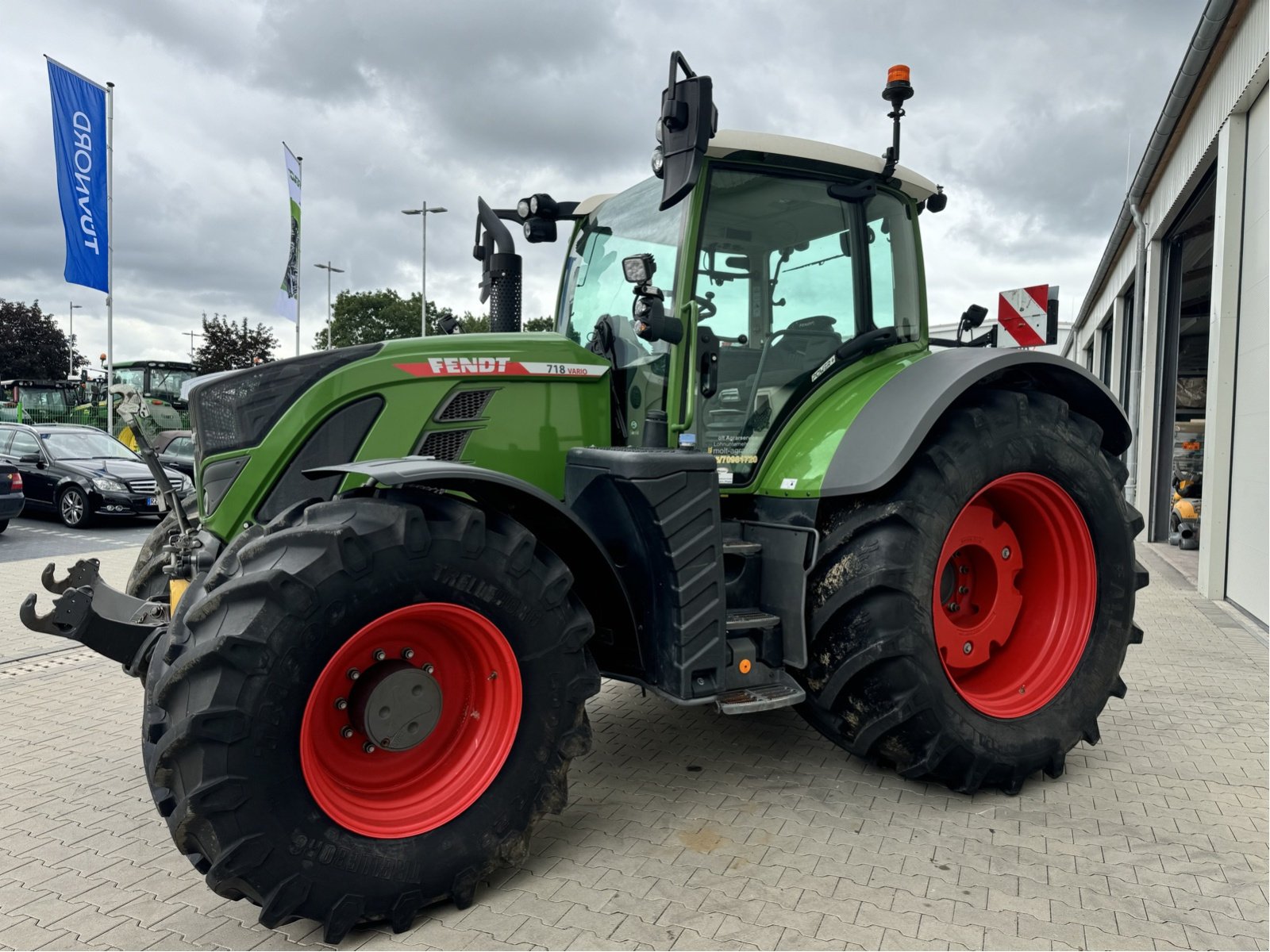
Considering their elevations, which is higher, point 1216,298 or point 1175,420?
point 1216,298

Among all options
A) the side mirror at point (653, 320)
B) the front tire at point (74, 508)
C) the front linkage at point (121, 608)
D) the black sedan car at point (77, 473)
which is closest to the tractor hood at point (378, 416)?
the front linkage at point (121, 608)

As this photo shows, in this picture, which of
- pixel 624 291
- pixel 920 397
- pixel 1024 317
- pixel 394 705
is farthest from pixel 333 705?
pixel 1024 317

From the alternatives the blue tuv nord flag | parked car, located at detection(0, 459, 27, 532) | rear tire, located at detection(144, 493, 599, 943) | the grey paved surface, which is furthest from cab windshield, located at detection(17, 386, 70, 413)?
rear tire, located at detection(144, 493, 599, 943)

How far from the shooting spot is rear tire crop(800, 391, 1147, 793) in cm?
339

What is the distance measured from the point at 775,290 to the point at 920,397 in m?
0.77

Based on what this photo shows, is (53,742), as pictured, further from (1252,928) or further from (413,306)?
(413,306)

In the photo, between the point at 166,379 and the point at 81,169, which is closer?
the point at 81,169

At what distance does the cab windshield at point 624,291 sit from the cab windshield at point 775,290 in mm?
164

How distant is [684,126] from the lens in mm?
2992

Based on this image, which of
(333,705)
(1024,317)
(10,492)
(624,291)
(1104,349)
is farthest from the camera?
(1104,349)

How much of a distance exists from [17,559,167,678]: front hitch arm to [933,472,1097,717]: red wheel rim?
121 inches

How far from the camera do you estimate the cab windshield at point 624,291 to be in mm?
3633

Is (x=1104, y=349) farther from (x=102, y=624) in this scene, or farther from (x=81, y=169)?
(x=102, y=624)

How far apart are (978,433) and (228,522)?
2830mm
